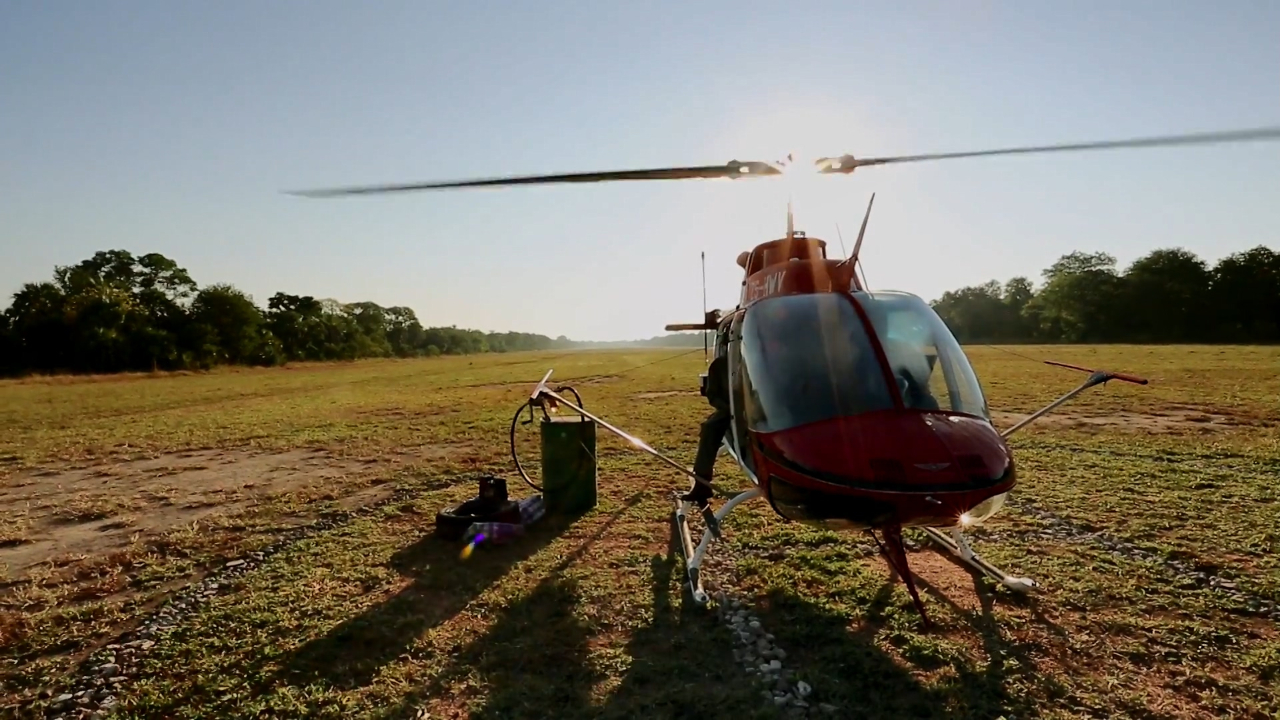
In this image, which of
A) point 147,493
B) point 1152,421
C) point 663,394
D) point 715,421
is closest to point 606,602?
point 715,421

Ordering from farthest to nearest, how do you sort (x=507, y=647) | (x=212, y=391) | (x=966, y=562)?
(x=212, y=391) < (x=966, y=562) < (x=507, y=647)

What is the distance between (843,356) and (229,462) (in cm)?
1224

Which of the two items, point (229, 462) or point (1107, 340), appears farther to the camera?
point (1107, 340)

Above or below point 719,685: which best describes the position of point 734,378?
above

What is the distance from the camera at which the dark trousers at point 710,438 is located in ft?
19.2

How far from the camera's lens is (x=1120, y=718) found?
11.8ft

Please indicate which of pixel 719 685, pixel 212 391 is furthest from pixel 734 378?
pixel 212 391

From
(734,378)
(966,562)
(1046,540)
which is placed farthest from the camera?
(1046,540)

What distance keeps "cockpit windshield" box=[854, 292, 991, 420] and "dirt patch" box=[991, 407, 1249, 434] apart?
9587 millimetres

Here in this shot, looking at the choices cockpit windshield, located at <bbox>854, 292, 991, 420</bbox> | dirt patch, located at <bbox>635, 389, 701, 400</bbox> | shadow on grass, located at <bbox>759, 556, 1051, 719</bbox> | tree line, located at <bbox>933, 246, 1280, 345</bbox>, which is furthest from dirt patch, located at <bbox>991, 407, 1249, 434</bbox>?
tree line, located at <bbox>933, 246, 1280, 345</bbox>

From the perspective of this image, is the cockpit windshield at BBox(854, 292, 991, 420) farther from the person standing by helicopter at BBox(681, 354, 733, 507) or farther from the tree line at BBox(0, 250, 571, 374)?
the tree line at BBox(0, 250, 571, 374)

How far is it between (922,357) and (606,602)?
3.26 metres

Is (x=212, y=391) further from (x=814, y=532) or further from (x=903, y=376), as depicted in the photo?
(x=903, y=376)

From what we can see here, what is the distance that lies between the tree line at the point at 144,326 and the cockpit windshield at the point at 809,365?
61.6 metres
